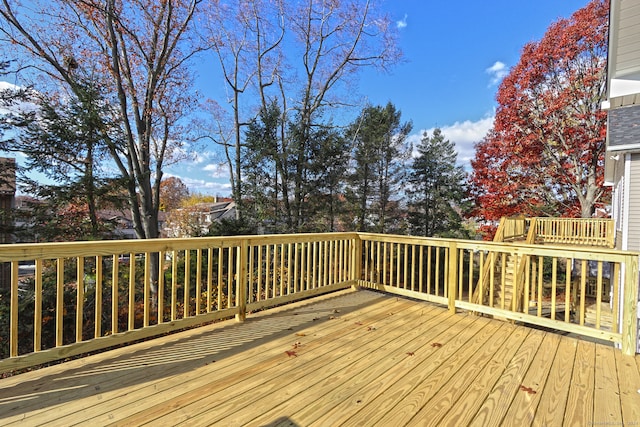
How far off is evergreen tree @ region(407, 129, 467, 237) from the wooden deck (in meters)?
14.3

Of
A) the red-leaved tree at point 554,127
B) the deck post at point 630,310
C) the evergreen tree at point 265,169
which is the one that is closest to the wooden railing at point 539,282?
the deck post at point 630,310

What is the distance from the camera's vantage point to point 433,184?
1711 cm

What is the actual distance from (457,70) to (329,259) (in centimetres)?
1492

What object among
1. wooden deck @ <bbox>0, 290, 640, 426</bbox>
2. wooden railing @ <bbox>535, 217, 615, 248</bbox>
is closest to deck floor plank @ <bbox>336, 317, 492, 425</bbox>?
wooden deck @ <bbox>0, 290, 640, 426</bbox>

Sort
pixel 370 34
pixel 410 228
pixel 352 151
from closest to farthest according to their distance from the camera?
pixel 370 34, pixel 352 151, pixel 410 228

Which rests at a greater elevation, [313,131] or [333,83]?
[333,83]

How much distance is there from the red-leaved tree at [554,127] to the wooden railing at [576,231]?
1173mm

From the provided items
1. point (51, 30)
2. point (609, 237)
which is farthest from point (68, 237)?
point (609, 237)

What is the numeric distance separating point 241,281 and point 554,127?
47.5ft

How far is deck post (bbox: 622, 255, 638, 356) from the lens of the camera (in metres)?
2.64

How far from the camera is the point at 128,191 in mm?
7957

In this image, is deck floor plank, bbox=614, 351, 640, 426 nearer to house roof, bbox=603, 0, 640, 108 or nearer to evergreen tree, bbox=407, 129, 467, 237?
house roof, bbox=603, 0, 640, 108

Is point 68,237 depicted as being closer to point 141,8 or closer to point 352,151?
point 141,8

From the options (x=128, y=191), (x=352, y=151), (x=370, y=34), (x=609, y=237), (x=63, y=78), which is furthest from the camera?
(x=352, y=151)
